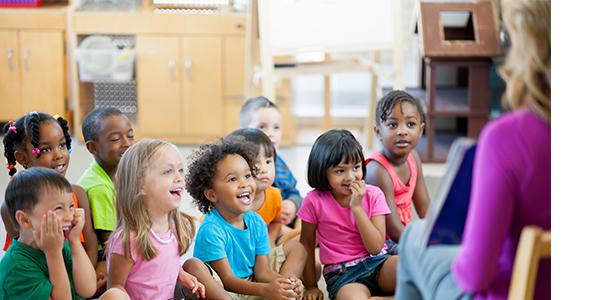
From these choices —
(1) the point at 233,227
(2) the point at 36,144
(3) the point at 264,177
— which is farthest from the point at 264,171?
(2) the point at 36,144

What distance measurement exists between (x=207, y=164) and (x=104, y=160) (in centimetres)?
28

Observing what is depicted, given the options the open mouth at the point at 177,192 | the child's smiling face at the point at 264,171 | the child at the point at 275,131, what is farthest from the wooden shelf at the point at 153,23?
the open mouth at the point at 177,192

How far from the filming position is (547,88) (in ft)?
3.66

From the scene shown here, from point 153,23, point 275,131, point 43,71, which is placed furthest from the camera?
point 153,23

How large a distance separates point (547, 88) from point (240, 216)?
1.17m

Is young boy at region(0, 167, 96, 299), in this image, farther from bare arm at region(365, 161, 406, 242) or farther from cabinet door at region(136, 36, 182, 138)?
cabinet door at region(136, 36, 182, 138)

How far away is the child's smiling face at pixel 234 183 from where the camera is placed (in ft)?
6.95

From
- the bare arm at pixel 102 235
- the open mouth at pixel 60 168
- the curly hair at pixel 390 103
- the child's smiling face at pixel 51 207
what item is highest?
the curly hair at pixel 390 103

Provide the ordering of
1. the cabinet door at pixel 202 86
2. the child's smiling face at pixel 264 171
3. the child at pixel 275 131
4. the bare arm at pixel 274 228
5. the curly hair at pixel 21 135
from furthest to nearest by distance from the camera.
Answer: the cabinet door at pixel 202 86 < the child at pixel 275 131 < the bare arm at pixel 274 228 < the child's smiling face at pixel 264 171 < the curly hair at pixel 21 135

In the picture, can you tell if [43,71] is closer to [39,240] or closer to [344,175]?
[344,175]

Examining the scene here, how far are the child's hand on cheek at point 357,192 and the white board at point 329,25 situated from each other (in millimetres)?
1327

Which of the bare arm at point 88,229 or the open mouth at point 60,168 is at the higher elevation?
the open mouth at point 60,168

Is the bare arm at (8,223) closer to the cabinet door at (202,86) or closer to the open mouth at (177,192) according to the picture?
the open mouth at (177,192)

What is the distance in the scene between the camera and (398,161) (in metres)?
2.24
